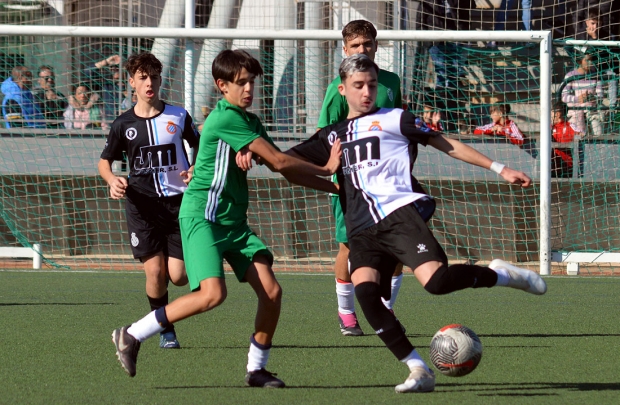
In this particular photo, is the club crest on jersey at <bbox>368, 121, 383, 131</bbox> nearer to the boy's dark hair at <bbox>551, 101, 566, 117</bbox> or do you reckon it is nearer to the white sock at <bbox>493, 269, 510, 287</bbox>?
the white sock at <bbox>493, 269, 510, 287</bbox>

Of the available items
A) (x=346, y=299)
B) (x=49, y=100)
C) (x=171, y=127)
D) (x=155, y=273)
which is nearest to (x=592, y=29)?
(x=49, y=100)

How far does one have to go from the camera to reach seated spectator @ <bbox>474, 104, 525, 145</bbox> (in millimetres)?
11992

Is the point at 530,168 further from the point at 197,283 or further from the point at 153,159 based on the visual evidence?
the point at 197,283

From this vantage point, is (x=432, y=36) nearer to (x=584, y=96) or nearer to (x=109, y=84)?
(x=584, y=96)

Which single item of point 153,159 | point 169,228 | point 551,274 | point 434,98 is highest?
point 434,98

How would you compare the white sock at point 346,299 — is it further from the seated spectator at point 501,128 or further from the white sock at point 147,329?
the seated spectator at point 501,128

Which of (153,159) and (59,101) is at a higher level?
(59,101)

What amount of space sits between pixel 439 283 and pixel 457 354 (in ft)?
1.04

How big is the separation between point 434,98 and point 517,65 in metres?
1.07

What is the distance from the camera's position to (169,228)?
6.30m

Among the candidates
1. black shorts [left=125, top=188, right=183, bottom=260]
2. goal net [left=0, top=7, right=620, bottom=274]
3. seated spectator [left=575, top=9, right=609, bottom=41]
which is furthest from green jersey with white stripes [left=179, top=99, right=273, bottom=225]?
seated spectator [left=575, top=9, right=609, bottom=41]

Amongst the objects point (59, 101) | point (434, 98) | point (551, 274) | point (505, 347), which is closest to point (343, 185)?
point (505, 347)

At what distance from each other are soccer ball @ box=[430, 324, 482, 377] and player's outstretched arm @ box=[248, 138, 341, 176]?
901mm

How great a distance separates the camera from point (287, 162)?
185 inches
